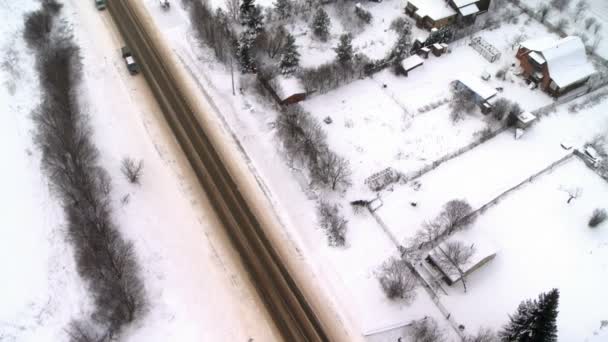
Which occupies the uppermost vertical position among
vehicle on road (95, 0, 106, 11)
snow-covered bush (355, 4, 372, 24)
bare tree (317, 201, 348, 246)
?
snow-covered bush (355, 4, 372, 24)

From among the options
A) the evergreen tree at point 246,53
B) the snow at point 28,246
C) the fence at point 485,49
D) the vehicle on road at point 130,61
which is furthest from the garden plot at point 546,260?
Result: the vehicle on road at point 130,61

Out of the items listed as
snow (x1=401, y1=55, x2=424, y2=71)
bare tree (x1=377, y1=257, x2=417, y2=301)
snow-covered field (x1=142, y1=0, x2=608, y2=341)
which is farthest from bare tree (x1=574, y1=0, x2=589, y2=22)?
bare tree (x1=377, y1=257, x2=417, y2=301)

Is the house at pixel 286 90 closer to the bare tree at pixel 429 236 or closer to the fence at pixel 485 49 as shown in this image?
the bare tree at pixel 429 236

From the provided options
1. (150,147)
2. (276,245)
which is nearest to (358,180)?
(276,245)

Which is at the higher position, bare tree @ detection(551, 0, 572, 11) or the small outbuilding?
bare tree @ detection(551, 0, 572, 11)

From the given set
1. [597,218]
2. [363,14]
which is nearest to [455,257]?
[597,218]

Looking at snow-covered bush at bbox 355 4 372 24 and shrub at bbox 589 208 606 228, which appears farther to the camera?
snow-covered bush at bbox 355 4 372 24

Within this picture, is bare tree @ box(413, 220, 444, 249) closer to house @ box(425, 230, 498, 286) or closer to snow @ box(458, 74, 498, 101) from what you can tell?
house @ box(425, 230, 498, 286)
